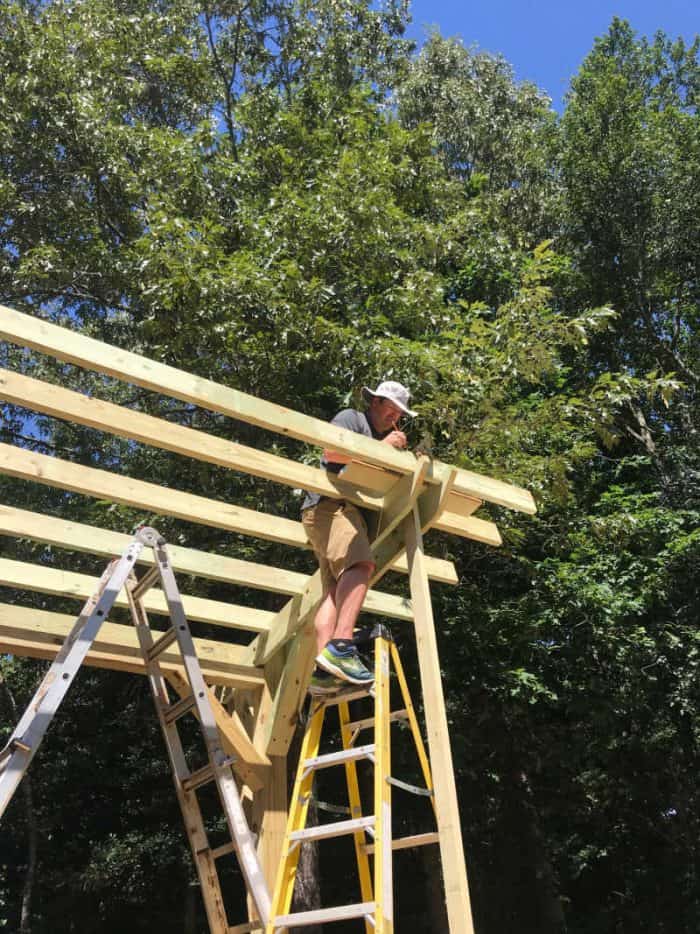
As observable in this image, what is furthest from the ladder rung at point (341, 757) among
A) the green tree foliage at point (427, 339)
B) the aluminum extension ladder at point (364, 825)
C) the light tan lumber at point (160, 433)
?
the green tree foliage at point (427, 339)

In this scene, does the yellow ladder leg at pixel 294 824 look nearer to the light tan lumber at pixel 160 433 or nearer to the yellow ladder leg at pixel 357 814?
the yellow ladder leg at pixel 357 814

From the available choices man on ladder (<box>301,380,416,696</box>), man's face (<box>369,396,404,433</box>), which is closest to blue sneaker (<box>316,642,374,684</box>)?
man on ladder (<box>301,380,416,696</box>)

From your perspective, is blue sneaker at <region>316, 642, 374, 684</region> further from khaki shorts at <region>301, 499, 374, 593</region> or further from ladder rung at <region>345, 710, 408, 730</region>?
khaki shorts at <region>301, 499, 374, 593</region>

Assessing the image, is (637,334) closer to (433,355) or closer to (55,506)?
(433,355)

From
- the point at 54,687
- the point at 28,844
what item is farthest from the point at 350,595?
the point at 28,844

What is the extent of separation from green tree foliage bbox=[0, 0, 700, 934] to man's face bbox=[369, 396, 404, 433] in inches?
106

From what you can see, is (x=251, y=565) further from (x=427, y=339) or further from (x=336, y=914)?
(x=427, y=339)

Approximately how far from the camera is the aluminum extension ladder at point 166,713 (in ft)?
7.50

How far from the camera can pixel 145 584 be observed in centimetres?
330

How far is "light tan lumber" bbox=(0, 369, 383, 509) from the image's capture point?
2881 millimetres

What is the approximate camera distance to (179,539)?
728 centimetres

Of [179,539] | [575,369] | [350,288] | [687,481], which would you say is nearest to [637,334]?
[575,369]

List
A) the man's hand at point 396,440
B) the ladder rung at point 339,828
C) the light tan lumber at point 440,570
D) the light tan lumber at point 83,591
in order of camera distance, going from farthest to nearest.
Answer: the light tan lumber at point 440,570 → the light tan lumber at point 83,591 → the man's hand at point 396,440 → the ladder rung at point 339,828

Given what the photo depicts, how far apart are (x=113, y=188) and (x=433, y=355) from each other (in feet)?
15.2
